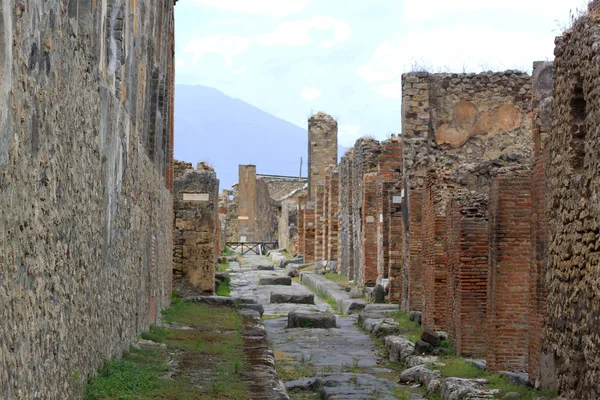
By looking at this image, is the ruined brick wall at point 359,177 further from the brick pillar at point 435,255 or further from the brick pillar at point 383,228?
the brick pillar at point 435,255

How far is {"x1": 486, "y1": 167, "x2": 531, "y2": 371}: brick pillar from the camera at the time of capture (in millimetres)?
11086

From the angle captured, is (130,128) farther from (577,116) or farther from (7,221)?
(7,221)

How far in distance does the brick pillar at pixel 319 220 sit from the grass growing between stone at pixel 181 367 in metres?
24.6

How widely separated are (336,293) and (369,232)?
6.53 ft

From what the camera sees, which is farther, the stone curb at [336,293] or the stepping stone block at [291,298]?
the stepping stone block at [291,298]

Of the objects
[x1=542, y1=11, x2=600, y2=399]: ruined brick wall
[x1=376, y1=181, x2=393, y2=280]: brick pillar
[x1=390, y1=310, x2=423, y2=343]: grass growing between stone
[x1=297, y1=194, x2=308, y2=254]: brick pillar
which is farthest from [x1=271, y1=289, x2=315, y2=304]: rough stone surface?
[x1=297, y1=194, x2=308, y2=254]: brick pillar

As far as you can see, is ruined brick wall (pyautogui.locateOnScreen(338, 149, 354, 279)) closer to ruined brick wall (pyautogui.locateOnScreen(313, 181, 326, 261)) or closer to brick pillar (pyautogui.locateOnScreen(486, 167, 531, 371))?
ruined brick wall (pyautogui.locateOnScreen(313, 181, 326, 261))

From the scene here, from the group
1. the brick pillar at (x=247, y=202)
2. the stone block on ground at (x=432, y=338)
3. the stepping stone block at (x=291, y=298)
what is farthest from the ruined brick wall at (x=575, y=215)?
the brick pillar at (x=247, y=202)

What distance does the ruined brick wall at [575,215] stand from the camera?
7.41 m

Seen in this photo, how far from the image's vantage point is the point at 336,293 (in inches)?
984

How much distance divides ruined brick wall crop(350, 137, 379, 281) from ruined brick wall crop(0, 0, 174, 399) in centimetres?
1544

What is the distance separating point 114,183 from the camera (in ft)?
30.1

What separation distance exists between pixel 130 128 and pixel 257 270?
81.5 feet

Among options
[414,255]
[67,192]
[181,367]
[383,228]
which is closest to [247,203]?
[383,228]
